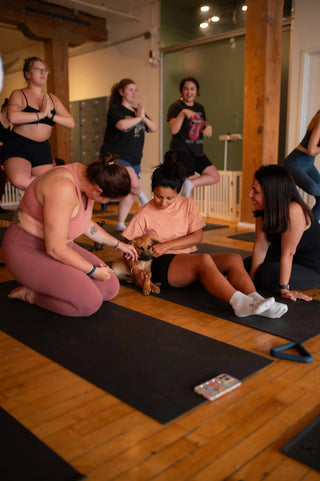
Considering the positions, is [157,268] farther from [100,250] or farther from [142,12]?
[142,12]

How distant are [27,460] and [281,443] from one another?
2.16ft

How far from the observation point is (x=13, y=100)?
301 centimetres

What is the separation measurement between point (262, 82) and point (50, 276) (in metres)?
3.39

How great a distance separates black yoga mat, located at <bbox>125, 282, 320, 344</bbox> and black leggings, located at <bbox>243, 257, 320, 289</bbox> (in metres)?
0.07

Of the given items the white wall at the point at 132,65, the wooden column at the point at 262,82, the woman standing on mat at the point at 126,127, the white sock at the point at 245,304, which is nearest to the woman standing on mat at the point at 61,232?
the white sock at the point at 245,304

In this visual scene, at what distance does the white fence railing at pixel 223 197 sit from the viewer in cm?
536

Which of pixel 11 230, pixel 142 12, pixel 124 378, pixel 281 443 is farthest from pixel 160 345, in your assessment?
pixel 142 12

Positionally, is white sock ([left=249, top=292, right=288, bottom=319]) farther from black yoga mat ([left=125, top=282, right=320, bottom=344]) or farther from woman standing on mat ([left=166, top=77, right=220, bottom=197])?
woman standing on mat ([left=166, top=77, right=220, bottom=197])

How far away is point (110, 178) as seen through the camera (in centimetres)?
180

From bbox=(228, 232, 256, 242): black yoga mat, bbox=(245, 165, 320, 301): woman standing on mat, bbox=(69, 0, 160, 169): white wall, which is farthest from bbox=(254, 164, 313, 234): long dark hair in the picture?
bbox=(69, 0, 160, 169): white wall

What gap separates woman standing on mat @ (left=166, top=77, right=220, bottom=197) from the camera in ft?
13.8

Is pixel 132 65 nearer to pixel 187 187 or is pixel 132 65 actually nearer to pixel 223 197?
pixel 223 197

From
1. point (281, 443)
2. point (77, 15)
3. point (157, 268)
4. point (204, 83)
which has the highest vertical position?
point (77, 15)

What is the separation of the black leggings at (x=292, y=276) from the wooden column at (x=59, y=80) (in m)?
5.00
